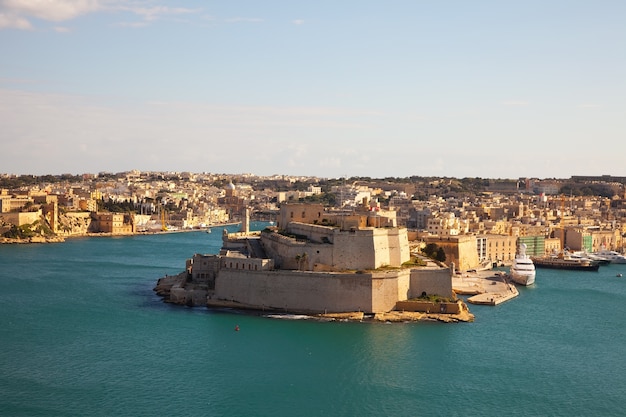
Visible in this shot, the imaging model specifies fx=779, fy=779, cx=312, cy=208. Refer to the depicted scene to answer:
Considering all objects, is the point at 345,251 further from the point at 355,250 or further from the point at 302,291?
the point at 302,291

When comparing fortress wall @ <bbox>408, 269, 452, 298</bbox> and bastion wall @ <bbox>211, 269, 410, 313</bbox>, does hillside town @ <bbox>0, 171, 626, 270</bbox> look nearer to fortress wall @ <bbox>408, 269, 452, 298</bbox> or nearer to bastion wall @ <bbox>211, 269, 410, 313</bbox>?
fortress wall @ <bbox>408, 269, 452, 298</bbox>

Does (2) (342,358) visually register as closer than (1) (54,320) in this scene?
Yes

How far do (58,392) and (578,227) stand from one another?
28.3 m

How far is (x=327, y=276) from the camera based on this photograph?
54.9 feet

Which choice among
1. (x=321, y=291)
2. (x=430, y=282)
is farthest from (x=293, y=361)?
(x=430, y=282)

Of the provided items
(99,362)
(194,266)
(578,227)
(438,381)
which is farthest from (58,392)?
(578,227)

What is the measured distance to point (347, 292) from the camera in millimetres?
16609

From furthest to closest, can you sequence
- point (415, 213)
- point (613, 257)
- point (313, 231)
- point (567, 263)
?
point (415, 213) → point (613, 257) → point (567, 263) → point (313, 231)

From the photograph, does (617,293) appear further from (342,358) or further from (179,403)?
(179,403)

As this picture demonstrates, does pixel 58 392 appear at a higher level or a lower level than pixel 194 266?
lower

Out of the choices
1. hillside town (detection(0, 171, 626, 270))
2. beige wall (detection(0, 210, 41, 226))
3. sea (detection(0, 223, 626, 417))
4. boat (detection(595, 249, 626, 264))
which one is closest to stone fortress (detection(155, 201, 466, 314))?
sea (detection(0, 223, 626, 417))

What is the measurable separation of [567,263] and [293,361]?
18107 mm

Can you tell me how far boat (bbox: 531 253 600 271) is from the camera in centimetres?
2844

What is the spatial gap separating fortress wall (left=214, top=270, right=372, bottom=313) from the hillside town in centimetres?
243
